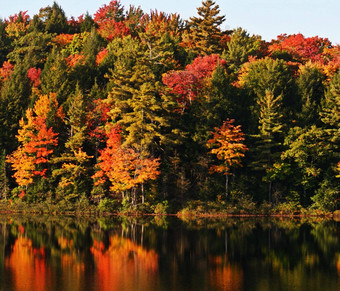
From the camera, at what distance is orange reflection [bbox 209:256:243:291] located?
930 inches

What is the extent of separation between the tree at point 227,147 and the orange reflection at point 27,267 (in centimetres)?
2918

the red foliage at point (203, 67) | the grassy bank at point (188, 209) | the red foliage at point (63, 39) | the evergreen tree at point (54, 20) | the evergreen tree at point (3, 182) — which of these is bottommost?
the grassy bank at point (188, 209)

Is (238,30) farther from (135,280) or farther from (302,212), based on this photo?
(135,280)

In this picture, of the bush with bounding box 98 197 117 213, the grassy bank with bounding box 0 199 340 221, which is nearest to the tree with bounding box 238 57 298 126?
the grassy bank with bounding box 0 199 340 221

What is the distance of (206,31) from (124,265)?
78992mm

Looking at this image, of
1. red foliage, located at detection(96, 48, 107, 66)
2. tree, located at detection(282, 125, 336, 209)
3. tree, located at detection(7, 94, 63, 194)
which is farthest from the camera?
red foliage, located at detection(96, 48, 107, 66)

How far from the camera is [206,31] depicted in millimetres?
101688

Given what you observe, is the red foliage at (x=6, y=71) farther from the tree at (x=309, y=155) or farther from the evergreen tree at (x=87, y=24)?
the tree at (x=309, y=155)

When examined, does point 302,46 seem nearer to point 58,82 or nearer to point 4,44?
point 58,82

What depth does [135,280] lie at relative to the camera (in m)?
24.8

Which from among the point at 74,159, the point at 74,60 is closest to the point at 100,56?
the point at 74,60

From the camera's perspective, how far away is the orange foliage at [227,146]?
60812 millimetres

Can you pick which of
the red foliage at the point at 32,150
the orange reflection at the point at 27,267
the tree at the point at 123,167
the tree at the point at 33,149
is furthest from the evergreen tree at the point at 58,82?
the orange reflection at the point at 27,267

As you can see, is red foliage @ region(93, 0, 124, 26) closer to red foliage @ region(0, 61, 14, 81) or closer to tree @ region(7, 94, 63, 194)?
red foliage @ region(0, 61, 14, 81)
